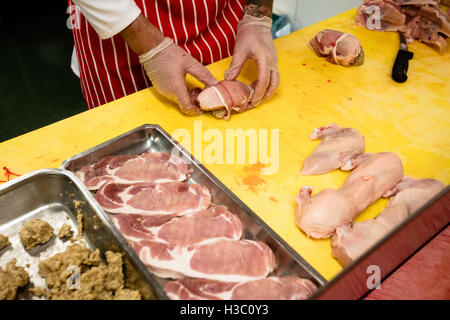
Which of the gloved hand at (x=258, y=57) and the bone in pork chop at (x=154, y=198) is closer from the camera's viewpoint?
the bone in pork chop at (x=154, y=198)

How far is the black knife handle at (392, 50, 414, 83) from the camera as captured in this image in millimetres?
2875

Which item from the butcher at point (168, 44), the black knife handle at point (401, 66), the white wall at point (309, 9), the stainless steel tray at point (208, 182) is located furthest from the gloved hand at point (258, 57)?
the white wall at point (309, 9)

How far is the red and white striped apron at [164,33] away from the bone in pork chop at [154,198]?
1.18 m

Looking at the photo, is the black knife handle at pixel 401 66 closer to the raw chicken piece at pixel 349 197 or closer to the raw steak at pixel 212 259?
the raw chicken piece at pixel 349 197

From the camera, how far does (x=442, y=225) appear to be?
1.56 meters

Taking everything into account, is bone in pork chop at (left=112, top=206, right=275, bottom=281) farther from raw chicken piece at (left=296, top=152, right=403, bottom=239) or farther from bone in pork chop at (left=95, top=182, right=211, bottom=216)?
raw chicken piece at (left=296, top=152, right=403, bottom=239)

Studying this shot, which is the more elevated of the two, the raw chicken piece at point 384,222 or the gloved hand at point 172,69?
the gloved hand at point 172,69

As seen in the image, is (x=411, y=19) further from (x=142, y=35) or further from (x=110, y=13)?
(x=110, y=13)

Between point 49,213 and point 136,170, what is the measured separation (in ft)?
1.75

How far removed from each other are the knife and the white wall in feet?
7.05

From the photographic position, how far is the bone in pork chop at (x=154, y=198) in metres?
1.98
